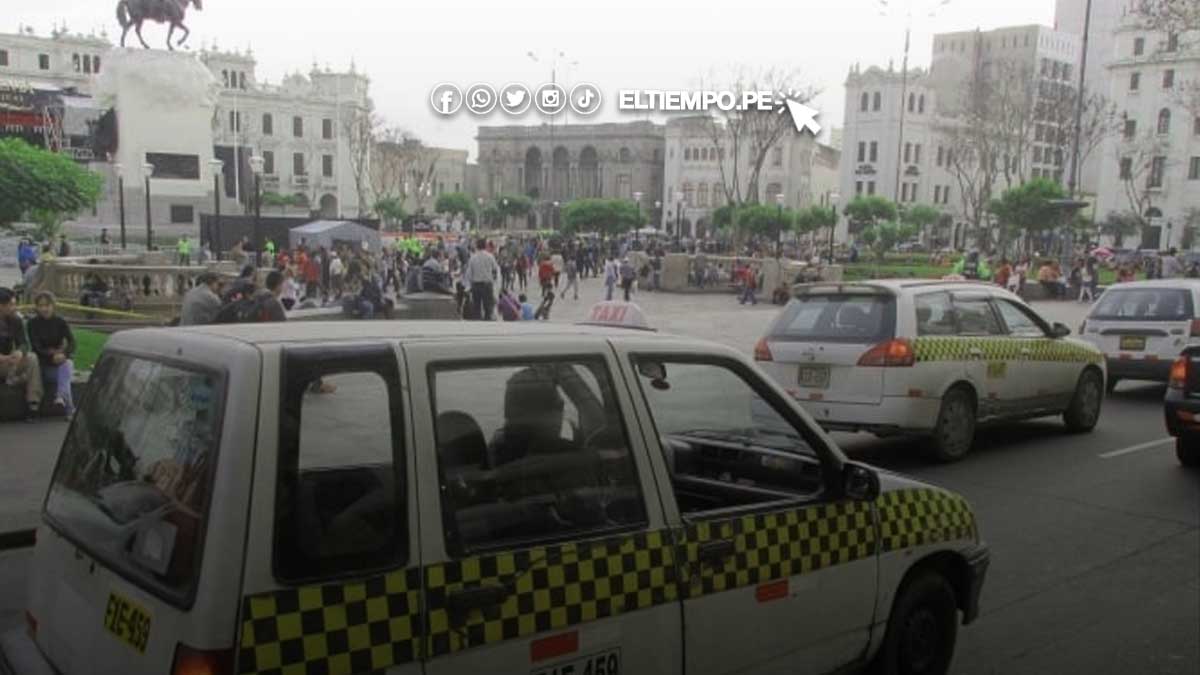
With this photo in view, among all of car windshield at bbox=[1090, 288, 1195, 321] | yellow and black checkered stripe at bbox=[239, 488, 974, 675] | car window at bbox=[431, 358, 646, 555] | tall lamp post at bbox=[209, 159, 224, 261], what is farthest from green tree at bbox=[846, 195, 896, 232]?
car window at bbox=[431, 358, 646, 555]

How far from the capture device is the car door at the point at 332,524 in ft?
8.11

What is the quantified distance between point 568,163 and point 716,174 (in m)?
22.4

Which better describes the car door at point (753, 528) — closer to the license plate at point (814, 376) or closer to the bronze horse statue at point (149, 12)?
the license plate at point (814, 376)

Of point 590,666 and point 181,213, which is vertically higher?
point 181,213

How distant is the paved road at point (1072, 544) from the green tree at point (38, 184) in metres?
27.6

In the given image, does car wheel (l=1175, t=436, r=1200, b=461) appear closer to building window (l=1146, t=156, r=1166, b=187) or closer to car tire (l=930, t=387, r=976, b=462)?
car tire (l=930, t=387, r=976, b=462)

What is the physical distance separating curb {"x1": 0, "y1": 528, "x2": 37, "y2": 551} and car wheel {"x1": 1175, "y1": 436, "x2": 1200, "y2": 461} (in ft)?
Result: 31.2

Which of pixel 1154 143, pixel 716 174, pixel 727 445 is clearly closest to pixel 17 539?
pixel 727 445

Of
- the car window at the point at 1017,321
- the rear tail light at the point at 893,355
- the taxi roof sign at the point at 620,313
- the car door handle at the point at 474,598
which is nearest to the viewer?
the car door handle at the point at 474,598

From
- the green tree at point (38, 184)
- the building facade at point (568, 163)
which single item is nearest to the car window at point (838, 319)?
the green tree at point (38, 184)

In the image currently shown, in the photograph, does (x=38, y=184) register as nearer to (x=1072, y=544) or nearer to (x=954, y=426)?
(x=954, y=426)

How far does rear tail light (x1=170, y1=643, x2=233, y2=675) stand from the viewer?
2.38 metres

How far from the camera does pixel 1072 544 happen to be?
6.76 metres

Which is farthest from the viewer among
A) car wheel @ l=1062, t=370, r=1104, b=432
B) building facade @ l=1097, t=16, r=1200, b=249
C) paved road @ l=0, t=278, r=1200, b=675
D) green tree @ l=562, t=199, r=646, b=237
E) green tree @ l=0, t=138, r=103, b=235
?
building facade @ l=1097, t=16, r=1200, b=249
